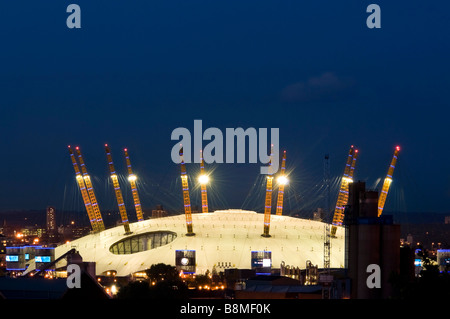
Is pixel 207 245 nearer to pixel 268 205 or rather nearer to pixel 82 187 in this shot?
pixel 268 205

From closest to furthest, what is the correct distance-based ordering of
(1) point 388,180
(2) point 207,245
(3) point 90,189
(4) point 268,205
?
1. (2) point 207,245
2. (1) point 388,180
3. (4) point 268,205
4. (3) point 90,189

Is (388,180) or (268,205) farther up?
(388,180)

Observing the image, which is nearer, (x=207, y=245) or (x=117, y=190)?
(x=207, y=245)

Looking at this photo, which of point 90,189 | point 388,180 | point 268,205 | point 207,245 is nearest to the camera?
point 207,245

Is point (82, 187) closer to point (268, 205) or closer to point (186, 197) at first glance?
point (186, 197)

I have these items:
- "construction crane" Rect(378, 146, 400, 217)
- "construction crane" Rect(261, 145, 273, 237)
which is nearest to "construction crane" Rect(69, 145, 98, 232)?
"construction crane" Rect(261, 145, 273, 237)

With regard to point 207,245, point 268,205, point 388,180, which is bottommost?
point 207,245

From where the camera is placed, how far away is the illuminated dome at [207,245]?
514 feet

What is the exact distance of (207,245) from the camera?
6471 inches

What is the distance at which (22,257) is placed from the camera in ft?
651

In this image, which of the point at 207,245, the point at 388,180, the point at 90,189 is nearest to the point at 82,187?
the point at 90,189

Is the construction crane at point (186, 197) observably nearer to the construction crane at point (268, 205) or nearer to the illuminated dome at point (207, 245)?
the illuminated dome at point (207, 245)

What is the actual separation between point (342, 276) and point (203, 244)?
72410 mm
